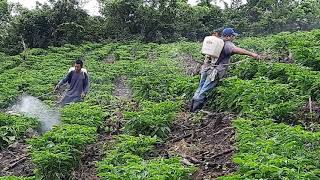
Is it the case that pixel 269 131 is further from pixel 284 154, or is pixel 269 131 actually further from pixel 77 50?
pixel 77 50

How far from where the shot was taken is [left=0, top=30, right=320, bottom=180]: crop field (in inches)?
235

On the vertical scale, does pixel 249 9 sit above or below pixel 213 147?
above

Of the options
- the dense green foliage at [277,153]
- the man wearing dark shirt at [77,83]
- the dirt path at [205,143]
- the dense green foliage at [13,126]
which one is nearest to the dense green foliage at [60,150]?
the dirt path at [205,143]

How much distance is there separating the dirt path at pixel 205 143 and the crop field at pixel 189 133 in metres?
0.02

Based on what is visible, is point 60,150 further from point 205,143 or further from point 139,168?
point 205,143

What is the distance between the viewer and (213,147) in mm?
8336

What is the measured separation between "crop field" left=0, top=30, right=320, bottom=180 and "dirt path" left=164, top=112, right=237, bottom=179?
18 mm

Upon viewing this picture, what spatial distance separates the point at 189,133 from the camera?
30.5ft

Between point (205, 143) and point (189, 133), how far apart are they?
651 millimetres

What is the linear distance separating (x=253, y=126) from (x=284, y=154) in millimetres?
1888

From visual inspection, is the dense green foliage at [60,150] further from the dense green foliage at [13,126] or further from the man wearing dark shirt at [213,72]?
the man wearing dark shirt at [213,72]

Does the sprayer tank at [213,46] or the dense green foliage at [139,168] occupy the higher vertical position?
the sprayer tank at [213,46]

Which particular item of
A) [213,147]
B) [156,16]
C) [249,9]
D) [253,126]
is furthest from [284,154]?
[249,9]

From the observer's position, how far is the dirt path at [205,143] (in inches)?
288
